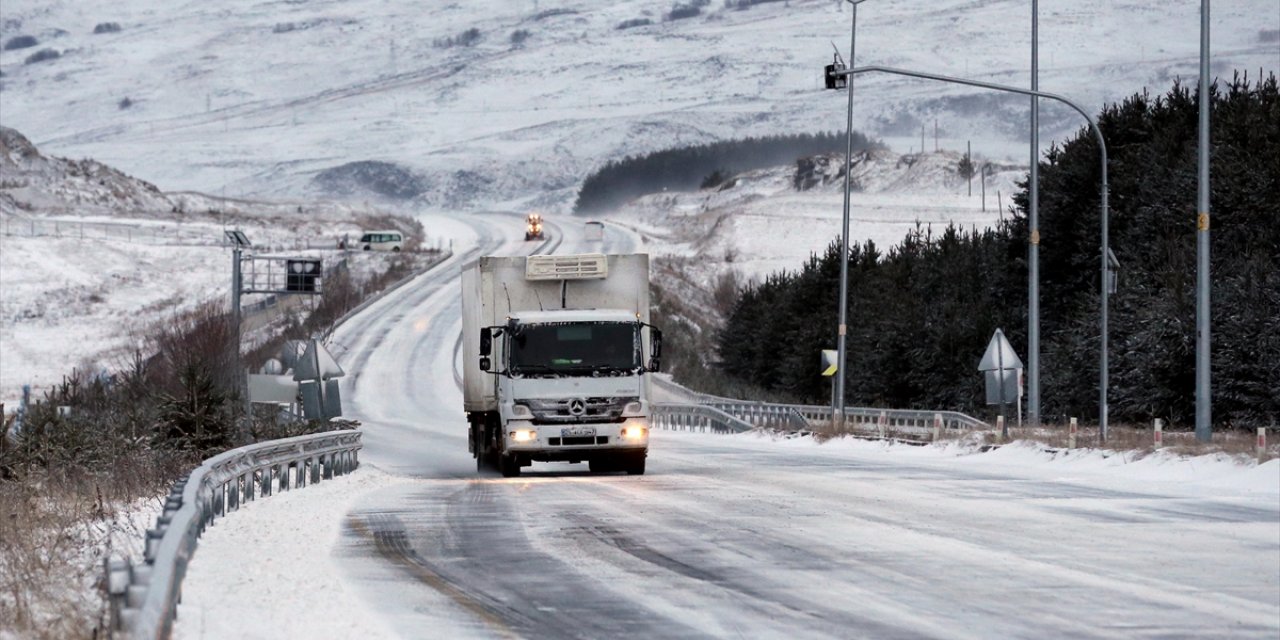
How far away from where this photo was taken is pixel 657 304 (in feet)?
393

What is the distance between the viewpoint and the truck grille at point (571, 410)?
28125 mm

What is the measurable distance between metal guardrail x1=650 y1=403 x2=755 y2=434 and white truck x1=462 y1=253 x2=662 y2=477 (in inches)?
1048

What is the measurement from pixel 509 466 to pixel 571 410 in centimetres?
195

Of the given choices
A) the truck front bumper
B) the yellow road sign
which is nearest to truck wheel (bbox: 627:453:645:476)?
the truck front bumper

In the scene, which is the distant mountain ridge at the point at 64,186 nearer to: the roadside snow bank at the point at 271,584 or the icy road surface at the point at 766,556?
the icy road surface at the point at 766,556

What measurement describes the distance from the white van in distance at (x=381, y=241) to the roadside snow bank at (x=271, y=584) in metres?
119

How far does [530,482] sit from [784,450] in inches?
609

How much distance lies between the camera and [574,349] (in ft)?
92.6

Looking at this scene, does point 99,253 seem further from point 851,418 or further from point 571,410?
point 571,410

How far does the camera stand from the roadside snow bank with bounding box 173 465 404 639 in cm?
1091

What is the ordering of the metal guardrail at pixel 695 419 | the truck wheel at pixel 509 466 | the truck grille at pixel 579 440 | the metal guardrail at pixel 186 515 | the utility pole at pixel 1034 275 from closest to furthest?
the metal guardrail at pixel 186 515
the truck grille at pixel 579 440
the truck wheel at pixel 509 466
the utility pole at pixel 1034 275
the metal guardrail at pixel 695 419

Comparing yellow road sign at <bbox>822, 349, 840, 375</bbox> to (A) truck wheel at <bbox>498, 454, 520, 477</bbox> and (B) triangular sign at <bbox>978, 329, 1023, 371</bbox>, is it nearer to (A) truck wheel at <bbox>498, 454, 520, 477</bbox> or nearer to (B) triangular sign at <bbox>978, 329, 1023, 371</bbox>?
(B) triangular sign at <bbox>978, 329, 1023, 371</bbox>

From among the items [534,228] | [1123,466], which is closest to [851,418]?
[1123,466]

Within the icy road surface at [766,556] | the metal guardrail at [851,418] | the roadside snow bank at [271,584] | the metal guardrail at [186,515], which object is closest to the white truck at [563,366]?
A: the icy road surface at [766,556]
